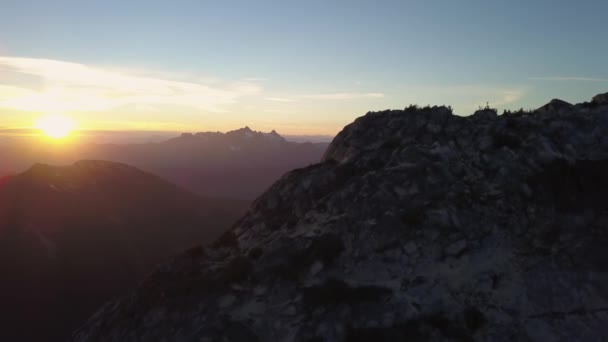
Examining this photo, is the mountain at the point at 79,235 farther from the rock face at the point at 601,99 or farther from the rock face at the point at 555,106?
the rock face at the point at 601,99

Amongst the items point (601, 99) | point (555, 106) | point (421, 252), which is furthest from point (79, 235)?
point (601, 99)

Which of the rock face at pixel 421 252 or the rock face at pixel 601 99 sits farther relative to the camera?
the rock face at pixel 601 99

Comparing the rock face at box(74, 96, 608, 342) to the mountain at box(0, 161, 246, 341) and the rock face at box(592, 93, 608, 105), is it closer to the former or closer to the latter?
the rock face at box(592, 93, 608, 105)

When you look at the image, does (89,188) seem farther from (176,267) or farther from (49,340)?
(176,267)

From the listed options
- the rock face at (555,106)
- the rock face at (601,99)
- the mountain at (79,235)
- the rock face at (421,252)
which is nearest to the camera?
the rock face at (421,252)

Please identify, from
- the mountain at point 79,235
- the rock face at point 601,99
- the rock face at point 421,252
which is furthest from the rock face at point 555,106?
the mountain at point 79,235

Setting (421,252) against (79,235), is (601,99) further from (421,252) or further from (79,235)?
(79,235)

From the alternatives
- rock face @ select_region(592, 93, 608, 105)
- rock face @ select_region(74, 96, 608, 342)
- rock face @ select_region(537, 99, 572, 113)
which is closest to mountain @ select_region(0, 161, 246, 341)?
rock face @ select_region(74, 96, 608, 342)
